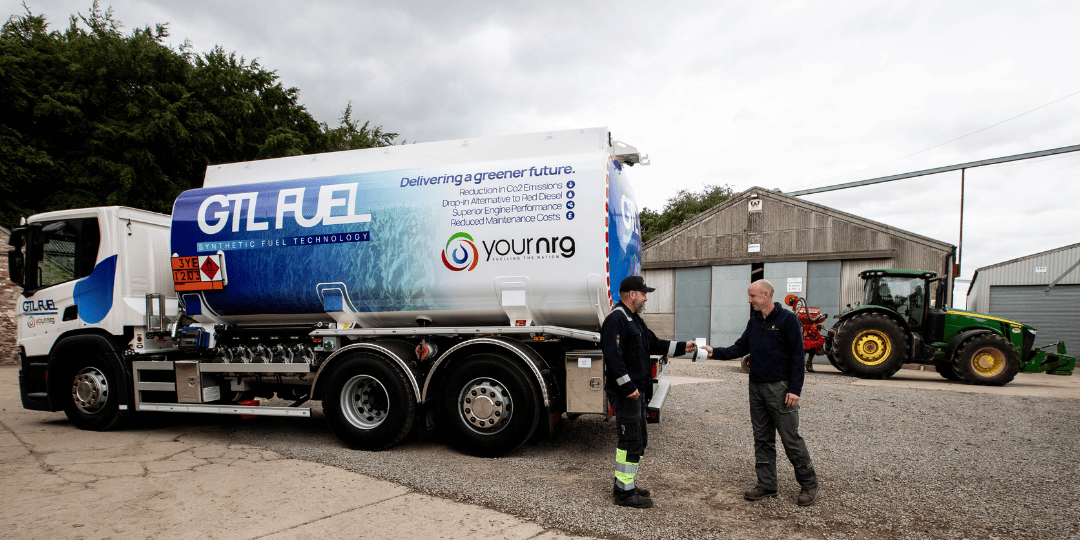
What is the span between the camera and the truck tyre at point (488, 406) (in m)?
5.44

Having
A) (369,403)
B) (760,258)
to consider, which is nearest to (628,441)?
(369,403)

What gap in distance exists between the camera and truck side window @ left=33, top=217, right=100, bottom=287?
702 cm

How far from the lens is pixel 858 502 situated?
14.2ft

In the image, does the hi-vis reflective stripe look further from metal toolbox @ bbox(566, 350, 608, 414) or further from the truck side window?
the truck side window

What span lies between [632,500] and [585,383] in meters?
1.35

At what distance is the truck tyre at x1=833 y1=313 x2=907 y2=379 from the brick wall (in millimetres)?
20373

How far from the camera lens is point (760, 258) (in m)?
18.7

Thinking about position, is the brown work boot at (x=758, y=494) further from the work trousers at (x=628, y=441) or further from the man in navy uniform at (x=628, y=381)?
the work trousers at (x=628, y=441)

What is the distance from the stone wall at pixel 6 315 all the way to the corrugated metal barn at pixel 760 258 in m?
18.5

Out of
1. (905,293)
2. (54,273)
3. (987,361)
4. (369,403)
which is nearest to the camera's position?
(369,403)

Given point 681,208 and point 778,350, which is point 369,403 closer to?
point 778,350

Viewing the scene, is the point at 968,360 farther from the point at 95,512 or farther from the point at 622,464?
the point at 95,512

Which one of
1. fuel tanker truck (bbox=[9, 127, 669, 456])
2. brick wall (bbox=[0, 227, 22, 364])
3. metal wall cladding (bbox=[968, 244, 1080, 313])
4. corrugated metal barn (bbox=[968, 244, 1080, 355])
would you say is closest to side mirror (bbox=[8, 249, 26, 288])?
fuel tanker truck (bbox=[9, 127, 669, 456])

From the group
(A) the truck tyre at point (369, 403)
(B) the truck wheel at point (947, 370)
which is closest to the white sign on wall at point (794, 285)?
(B) the truck wheel at point (947, 370)
